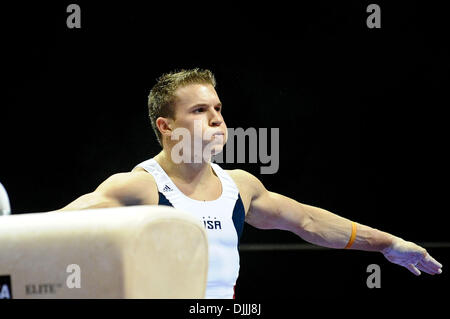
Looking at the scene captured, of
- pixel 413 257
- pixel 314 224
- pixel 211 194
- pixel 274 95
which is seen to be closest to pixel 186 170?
pixel 211 194

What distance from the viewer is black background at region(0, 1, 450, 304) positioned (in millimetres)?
4254

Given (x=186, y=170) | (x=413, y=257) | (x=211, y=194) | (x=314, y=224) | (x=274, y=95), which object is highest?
(x=274, y=95)

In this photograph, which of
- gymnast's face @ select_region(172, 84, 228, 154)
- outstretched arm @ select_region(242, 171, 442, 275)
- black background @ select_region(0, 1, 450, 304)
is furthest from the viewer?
black background @ select_region(0, 1, 450, 304)

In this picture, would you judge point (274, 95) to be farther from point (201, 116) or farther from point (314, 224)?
point (201, 116)

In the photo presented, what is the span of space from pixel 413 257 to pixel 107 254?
5.94ft

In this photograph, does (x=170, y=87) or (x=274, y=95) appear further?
(x=274, y=95)

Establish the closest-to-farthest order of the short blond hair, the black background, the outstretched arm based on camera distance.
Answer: the short blond hair < the outstretched arm < the black background

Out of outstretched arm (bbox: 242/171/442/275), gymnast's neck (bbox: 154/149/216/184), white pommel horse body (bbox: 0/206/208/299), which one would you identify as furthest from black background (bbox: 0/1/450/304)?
white pommel horse body (bbox: 0/206/208/299)

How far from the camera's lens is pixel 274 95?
448cm

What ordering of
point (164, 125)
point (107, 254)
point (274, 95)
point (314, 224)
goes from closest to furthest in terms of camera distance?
point (107, 254) → point (164, 125) → point (314, 224) → point (274, 95)

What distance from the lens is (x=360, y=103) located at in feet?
14.8

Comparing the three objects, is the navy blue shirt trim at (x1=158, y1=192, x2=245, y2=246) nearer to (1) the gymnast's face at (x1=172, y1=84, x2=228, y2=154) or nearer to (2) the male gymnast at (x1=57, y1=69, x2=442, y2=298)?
(2) the male gymnast at (x1=57, y1=69, x2=442, y2=298)

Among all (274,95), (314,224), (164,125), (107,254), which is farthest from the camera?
(274,95)
